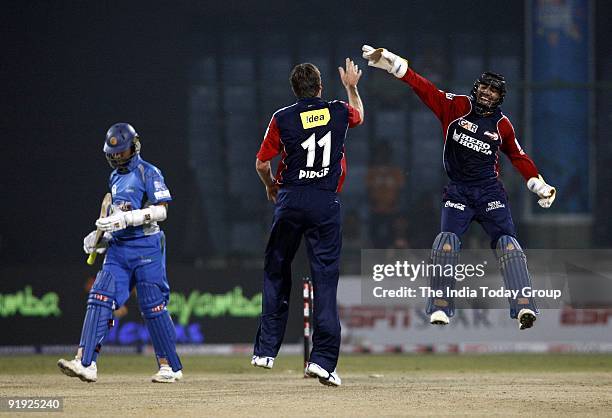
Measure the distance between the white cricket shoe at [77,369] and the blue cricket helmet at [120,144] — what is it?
1.81 metres

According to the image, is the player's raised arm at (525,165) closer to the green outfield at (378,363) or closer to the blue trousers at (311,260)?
the blue trousers at (311,260)

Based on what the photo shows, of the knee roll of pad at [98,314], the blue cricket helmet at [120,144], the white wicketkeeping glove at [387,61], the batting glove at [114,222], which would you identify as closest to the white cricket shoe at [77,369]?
the knee roll of pad at [98,314]

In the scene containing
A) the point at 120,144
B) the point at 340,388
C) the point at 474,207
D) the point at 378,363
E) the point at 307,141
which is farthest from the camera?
the point at 378,363

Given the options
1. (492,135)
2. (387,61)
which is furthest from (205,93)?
(492,135)

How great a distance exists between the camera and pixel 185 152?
734 inches

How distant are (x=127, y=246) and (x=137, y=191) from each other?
502 millimetres

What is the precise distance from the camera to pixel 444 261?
1138 cm

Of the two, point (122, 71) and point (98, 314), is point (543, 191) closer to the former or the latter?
point (98, 314)

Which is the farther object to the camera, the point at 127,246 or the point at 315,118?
the point at 127,246

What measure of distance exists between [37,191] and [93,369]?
831cm

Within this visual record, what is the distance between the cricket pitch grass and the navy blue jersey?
1452 millimetres

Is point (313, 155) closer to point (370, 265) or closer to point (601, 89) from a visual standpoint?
point (370, 265)

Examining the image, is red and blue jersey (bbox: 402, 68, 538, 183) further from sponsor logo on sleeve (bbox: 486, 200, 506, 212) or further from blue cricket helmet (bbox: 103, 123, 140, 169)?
blue cricket helmet (bbox: 103, 123, 140, 169)

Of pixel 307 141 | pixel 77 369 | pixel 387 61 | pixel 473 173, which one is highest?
pixel 387 61
